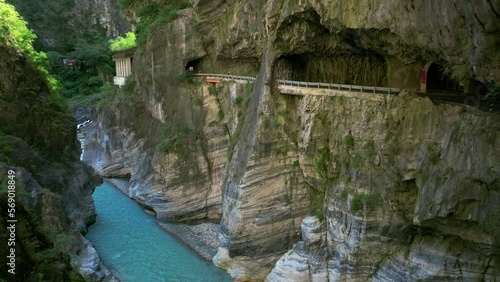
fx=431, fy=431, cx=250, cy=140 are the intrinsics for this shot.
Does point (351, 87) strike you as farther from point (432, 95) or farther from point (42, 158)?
point (42, 158)

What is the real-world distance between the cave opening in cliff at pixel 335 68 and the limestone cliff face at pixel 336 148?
0.06 m

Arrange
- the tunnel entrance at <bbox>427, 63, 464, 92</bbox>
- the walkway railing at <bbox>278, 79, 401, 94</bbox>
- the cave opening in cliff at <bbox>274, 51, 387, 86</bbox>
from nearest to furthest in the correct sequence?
the walkway railing at <bbox>278, 79, 401, 94</bbox> → the tunnel entrance at <bbox>427, 63, 464, 92</bbox> → the cave opening in cliff at <bbox>274, 51, 387, 86</bbox>

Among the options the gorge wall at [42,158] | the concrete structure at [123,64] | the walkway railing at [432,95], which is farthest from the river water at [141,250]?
the concrete structure at [123,64]

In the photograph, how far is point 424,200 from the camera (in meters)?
13.4

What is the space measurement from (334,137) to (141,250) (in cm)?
1166

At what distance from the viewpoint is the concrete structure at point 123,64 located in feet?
122

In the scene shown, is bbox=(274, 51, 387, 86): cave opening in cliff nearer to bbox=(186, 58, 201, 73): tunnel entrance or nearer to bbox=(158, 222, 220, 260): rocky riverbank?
bbox=(158, 222, 220, 260): rocky riverbank

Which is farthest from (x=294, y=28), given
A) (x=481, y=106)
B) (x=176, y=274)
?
(x=176, y=274)

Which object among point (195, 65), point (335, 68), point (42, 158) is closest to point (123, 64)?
point (195, 65)

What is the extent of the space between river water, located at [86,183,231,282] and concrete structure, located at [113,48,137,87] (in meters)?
14.3

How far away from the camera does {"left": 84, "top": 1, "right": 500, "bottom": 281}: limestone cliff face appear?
40.1 feet

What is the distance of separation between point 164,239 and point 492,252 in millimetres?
16002

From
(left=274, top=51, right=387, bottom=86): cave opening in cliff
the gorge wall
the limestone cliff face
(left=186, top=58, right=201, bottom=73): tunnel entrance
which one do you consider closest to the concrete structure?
(left=186, top=58, right=201, bottom=73): tunnel entrance

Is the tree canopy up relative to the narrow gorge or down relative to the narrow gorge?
up
